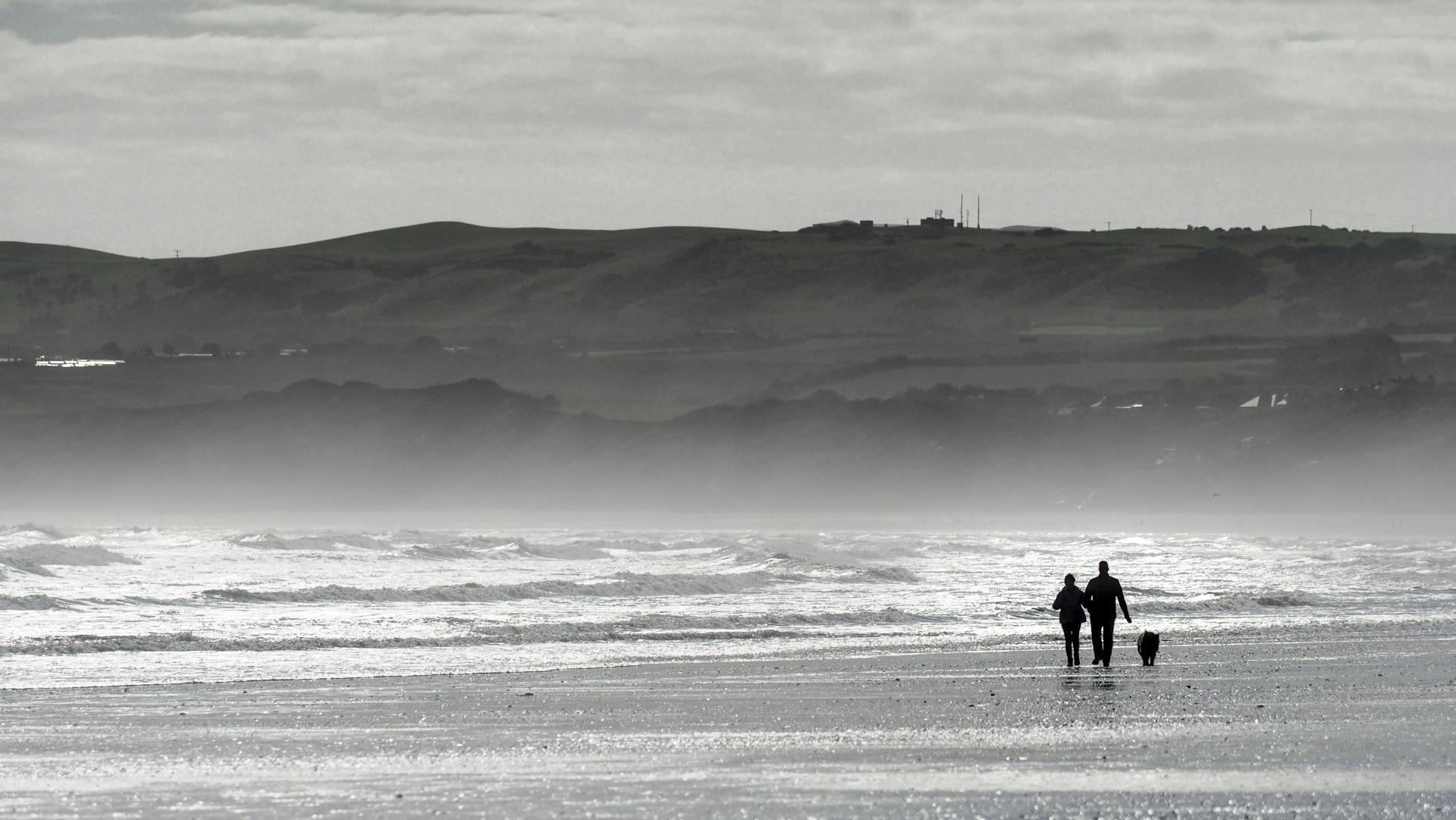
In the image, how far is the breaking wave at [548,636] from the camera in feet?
82.9

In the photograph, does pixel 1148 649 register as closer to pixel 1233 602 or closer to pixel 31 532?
pixel 1233 602

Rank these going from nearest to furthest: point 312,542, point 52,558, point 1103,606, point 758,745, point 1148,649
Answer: point 758,745
point 1148,649
point 1103,606
point 52,558
point 312,542

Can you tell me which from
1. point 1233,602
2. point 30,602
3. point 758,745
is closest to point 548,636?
point 30,602

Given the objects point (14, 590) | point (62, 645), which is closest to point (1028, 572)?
point (14, 590)

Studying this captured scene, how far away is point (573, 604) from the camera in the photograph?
36.1m

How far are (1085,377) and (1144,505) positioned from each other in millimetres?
28091

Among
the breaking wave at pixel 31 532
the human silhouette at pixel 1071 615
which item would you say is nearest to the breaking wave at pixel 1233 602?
the human silhouette at pixel 1071 615

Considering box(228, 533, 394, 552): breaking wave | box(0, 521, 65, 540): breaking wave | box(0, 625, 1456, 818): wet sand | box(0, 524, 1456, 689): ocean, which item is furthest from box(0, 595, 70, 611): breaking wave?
box(0, 521, 65, 540): breaking wave

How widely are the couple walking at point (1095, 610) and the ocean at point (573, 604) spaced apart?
2953 millimetres

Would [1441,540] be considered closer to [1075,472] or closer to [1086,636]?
[1086,636]

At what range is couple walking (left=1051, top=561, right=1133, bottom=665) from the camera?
2264 cm

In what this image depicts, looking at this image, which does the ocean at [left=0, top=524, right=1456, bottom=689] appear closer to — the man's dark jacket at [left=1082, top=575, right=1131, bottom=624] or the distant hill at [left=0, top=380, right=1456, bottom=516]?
the man's dark jacket at [left=1082, top=575, right=1131, bottom=624]

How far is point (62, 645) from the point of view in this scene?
24.8 metres

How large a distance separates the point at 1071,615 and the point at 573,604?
15.4m
